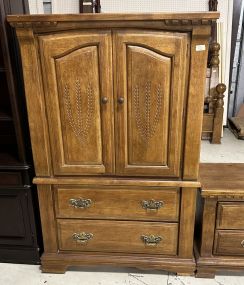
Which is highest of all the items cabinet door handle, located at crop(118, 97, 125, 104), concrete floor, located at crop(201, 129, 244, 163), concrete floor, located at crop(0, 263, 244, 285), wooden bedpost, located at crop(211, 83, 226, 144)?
cabinet door handle, located at crop(118, 97, 125, 104)

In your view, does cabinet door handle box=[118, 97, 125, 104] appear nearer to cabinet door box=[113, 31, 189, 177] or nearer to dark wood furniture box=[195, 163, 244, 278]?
cabinet door box=[113, 31, 189, 177]

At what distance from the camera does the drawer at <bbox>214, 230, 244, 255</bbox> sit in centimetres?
170

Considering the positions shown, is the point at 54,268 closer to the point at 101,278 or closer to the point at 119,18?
the point at 101,278

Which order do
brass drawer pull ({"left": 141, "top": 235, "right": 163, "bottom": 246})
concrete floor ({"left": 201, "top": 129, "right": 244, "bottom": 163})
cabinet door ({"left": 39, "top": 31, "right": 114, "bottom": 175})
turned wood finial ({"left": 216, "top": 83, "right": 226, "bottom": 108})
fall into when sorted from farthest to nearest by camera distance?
turned wood finial ({"left": 216, "top": 83, "right": 226, "bottom": 108}) → concrete floor ({"left": 201, "top": 129, "right": 244, "bottom": 163}) → brass drawer pull ({"left": 141, "top": 235, "right": 163, "bottom": 246}) → cabinet door ({"left": 39, "top": 31, "right": 114, "bottom": 175})

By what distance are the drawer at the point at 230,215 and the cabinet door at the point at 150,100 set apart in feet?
1.09

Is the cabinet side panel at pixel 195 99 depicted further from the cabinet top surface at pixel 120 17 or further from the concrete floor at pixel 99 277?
the concrete floor at pixel 99 277

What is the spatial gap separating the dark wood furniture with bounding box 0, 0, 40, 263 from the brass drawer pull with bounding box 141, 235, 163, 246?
671 millimetres

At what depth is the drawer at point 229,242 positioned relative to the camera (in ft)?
5.57

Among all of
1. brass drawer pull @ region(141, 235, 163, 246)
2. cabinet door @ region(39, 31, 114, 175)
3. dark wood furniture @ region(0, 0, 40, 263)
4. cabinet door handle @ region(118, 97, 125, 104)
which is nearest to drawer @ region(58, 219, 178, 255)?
brass drawer pull @ region(141, 235, 163, 246)

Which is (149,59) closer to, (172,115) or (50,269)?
(172,115)

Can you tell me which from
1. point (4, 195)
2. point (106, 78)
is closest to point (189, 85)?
point (106, 78)

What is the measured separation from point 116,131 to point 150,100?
0.78ft

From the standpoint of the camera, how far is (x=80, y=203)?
1692 millimetres

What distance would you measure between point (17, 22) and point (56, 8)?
1.11m
